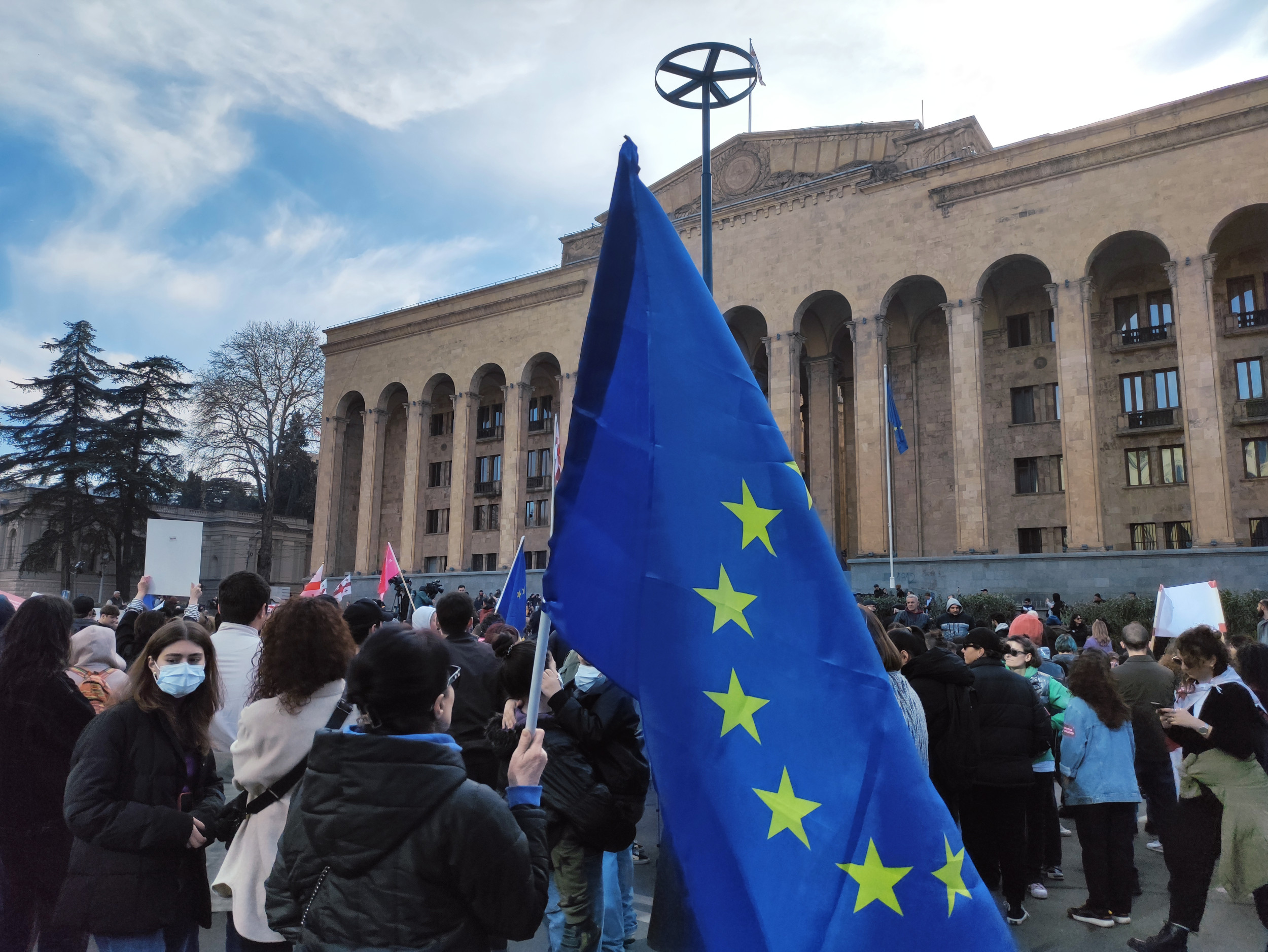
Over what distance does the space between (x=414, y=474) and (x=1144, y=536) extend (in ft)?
100

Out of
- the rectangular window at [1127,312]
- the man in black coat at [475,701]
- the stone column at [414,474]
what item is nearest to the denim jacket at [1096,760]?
the man in black coat at [475,701]

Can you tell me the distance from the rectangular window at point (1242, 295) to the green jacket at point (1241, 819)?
1059 inches

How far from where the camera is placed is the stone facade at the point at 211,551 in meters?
48.4

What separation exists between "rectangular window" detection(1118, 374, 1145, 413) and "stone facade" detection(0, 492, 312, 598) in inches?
1679

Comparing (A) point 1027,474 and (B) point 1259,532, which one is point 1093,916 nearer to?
(B) point 1259,532

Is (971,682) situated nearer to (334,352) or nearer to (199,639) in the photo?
(199,639)

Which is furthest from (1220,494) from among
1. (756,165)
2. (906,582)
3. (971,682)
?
(971,682)

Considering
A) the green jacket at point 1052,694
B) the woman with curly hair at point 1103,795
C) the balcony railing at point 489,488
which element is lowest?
the woman with curly hair at point 1103,795

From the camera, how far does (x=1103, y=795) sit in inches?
225

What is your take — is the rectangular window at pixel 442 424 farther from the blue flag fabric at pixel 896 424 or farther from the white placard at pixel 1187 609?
the white placard at pixel 1187 609

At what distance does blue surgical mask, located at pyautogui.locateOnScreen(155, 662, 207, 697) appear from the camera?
316 centimetres

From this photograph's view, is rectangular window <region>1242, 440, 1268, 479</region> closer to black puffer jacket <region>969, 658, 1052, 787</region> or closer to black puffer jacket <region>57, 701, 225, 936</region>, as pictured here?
black puffer jacket <region>969, 658, 1052, 787</region>

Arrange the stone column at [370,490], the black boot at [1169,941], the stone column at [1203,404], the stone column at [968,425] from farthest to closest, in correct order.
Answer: the stone column at [370,490], the stone column at [968,425], the stone column at [1203,404], the black boot at [1169,941]

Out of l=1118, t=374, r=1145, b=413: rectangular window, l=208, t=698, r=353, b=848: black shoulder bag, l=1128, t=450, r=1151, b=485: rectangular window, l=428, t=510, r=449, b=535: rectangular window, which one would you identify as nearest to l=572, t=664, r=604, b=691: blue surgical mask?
l=208, t=698, r=353, b=848: black shoulder bag
